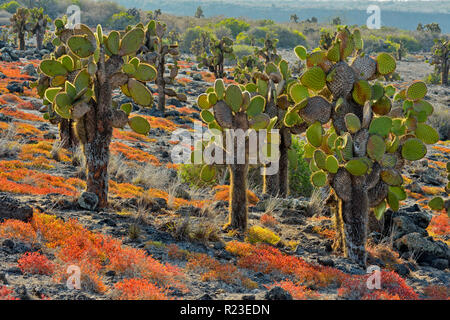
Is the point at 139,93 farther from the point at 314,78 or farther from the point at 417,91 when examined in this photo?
the point at 417,91

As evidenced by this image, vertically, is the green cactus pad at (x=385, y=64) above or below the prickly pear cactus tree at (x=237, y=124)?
above

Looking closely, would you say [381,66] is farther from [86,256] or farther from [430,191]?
[430,191]

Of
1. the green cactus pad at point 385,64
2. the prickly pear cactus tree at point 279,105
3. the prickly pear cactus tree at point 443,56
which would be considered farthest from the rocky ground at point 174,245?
the prickly pear cactus tree at point 443,56

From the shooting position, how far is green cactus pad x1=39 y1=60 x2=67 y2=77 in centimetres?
906

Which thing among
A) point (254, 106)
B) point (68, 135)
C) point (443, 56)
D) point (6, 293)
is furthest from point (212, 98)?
point (443, 56)

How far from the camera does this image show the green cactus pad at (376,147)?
744 cm

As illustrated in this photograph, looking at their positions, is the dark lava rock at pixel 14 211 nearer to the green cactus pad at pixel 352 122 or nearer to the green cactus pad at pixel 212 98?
the green cactus pad at pixel 212 98

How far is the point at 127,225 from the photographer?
841 centimetres

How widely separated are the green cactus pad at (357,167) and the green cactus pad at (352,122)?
0.52 metres

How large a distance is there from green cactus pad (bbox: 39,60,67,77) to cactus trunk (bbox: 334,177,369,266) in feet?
19.4

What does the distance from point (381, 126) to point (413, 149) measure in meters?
1.33

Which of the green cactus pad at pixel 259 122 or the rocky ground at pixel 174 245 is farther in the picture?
the green cactus pad at pixel 259 122

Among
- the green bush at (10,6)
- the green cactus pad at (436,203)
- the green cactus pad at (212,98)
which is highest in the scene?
the green bush at (10,6)

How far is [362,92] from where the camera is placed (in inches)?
307
